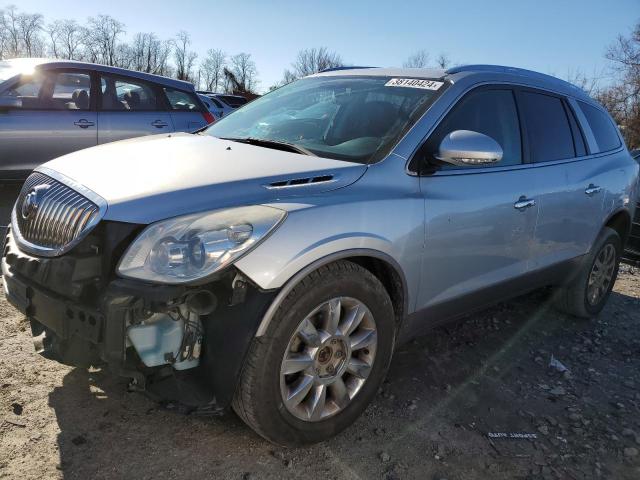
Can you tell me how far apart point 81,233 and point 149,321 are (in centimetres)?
44

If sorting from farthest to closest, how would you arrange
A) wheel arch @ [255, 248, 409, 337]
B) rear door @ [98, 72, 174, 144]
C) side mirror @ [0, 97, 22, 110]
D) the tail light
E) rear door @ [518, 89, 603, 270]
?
the tail light
rear door @ [98, 72, 174, 144]
side mirror @ [0, 97, 22, 110]
rear door @ [518, 89, 603, 270]
wheel arch @ [255, 248, 409, 337]

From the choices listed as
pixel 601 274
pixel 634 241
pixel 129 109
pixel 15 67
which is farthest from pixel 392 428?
pixel 15 67

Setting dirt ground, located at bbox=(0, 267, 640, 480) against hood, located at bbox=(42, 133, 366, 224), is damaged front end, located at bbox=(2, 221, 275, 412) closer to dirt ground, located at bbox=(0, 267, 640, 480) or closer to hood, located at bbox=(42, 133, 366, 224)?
hood, located at bbox=(42, 133, 366, 224)

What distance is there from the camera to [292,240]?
7.16 ft

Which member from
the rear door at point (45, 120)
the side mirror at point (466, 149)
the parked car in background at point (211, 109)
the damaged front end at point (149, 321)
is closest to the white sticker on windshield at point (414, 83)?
the side mirror at point (466, 149)

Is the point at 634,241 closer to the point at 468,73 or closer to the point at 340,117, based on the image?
the point at 468,73

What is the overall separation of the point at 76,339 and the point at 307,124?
5.77ft

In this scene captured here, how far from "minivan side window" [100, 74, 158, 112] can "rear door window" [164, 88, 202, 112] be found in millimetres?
234

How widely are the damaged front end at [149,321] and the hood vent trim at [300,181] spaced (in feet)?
1.46

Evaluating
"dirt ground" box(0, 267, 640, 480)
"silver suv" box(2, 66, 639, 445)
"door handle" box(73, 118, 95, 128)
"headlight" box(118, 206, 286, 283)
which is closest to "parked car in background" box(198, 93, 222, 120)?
"door handle" box(73, 118, 95, 128)

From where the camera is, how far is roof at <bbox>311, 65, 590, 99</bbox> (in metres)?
3.26

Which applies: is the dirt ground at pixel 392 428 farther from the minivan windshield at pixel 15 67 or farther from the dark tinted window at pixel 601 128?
the minivan windshield at pixel 15 67

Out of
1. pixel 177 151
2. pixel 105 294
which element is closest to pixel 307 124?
pixel 177 151

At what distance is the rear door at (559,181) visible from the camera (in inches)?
142
